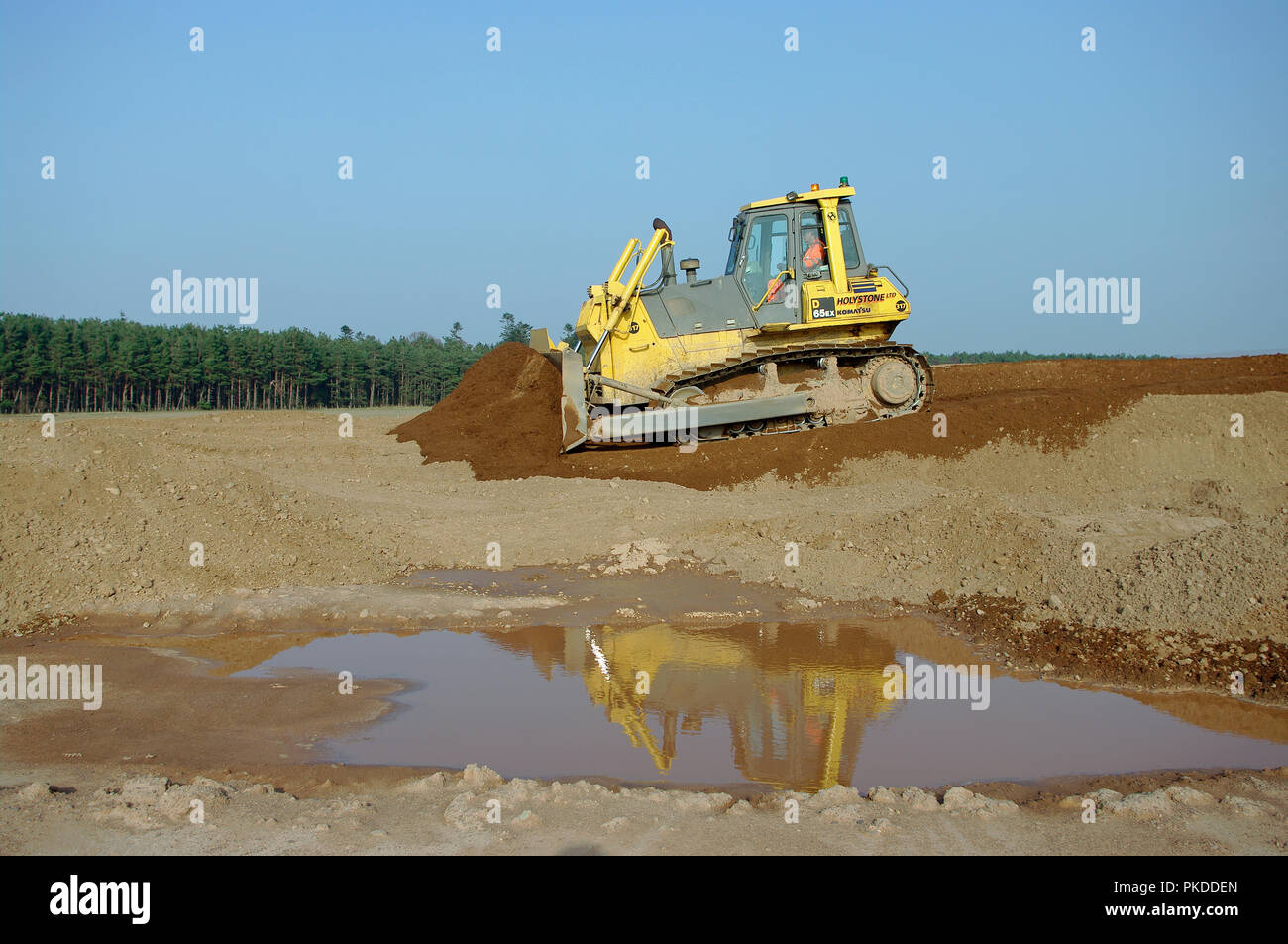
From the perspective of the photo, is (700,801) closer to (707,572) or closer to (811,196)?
(707,572)

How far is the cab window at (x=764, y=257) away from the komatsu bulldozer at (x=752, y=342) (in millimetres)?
18

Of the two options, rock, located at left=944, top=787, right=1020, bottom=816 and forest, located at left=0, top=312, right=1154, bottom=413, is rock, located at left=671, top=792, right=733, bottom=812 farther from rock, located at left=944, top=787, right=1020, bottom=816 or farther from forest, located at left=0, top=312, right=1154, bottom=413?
forest, located at left=0, top=312, right=1154, bottom=413

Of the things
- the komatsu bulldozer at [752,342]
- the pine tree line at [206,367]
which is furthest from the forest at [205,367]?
the komatsu bulldozer at [752,342]

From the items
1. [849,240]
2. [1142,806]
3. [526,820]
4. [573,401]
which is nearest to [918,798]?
[1142,806]

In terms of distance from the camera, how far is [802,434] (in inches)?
690

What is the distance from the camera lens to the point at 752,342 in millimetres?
17969

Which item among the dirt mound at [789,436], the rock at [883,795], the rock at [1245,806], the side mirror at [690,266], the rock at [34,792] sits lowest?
the rock at [1245,806]

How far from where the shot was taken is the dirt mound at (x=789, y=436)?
1714 centimetres

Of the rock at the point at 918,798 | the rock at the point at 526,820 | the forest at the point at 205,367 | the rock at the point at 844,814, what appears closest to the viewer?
the rock at the point at 526,820

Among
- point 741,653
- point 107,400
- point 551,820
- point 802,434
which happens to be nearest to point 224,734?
point 551,820

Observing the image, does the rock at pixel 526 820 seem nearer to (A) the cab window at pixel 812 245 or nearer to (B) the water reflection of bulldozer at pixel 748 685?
(B) the water reflection of bulldozer at pixel 748 685

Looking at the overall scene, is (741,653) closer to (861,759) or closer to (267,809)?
(861,759)

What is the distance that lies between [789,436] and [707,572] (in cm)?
633
